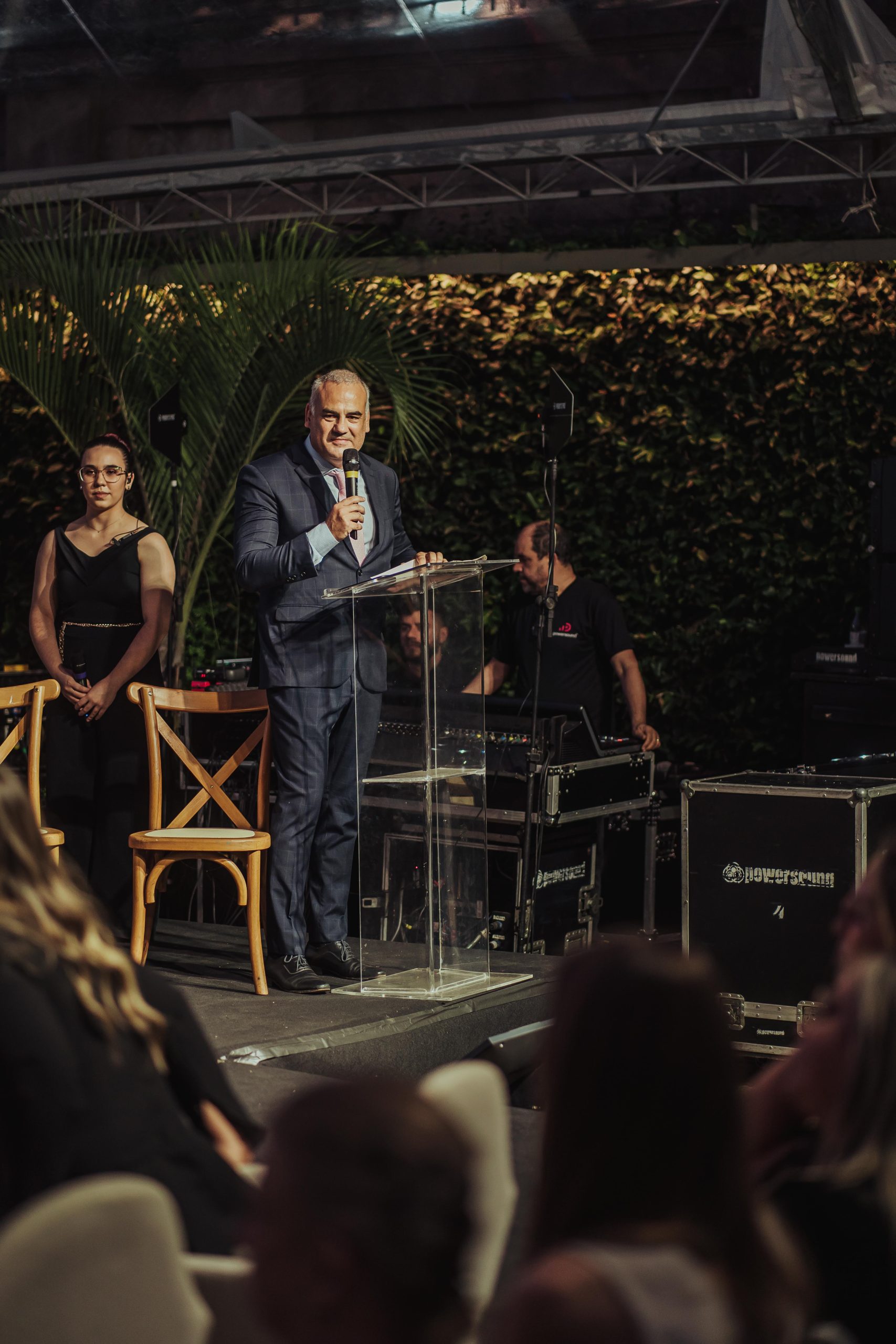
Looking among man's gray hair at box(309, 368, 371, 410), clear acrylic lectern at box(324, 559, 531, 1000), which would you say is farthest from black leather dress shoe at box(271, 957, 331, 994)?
man's gray hair at box(309, 368, 371, 410)

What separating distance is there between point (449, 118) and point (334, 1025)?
6.09 metres

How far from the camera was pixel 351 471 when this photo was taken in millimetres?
3797

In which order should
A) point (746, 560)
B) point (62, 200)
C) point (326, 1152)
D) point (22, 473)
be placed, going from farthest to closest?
point (22, 473)
point (62, 200)
point (746, 560)
point (326, 1152)

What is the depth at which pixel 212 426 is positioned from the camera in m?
6.11

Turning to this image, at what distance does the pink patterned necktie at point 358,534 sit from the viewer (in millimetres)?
4090

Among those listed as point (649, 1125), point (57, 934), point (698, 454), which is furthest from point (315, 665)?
point (698, 454)

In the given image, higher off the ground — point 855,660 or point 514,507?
point 514,507

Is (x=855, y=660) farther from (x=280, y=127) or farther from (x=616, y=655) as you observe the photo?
(x=280, y=127)

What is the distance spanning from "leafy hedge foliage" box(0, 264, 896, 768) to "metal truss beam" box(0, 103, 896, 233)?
0.54m

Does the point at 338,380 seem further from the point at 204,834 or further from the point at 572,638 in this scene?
the point at 572,638

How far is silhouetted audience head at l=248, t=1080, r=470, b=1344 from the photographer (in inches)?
40.7

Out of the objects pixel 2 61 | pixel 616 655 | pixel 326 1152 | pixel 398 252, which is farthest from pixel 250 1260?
pixel 2 61

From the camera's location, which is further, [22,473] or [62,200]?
[22,473]

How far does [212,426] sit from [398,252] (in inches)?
75.7
